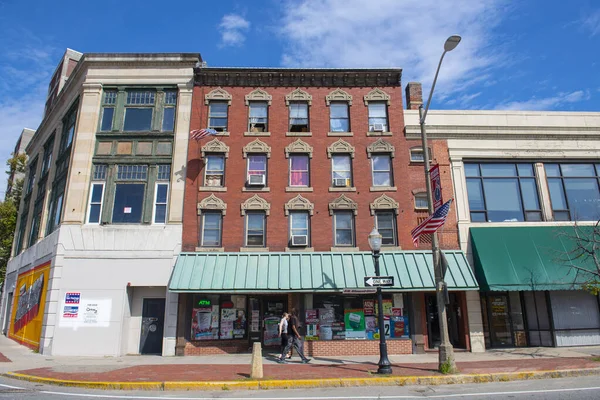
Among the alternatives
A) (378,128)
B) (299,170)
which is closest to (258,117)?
(299,170)

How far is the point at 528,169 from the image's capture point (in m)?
19.0

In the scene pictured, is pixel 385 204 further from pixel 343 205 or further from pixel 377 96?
pixel 377 96

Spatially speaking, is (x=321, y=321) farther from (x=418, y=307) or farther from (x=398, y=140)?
(x=398, y=140)

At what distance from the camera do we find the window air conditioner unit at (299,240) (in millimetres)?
17656

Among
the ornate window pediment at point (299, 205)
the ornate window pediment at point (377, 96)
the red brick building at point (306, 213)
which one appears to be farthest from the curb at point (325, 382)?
the ornate window pediment at point (377, 96)

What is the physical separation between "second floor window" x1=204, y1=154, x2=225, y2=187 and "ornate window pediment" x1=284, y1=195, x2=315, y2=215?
3255 millimetres

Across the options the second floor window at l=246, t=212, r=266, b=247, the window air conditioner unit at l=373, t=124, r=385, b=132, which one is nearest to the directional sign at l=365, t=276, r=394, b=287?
the second floor window at l=246, t=212, r=266, b=247

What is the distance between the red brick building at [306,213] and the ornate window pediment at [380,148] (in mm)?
67

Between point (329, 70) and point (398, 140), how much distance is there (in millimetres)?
4870

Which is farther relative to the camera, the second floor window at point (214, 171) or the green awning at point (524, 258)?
the second floor window at point (214, 171)

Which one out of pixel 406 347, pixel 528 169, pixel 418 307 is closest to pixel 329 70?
pixel 528 169

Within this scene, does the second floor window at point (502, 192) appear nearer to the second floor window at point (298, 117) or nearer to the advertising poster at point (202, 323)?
the second floor window at point (298, 117)

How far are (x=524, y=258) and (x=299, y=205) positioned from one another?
972 centimetres

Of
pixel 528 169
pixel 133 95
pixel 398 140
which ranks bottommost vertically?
pixel 528 169
